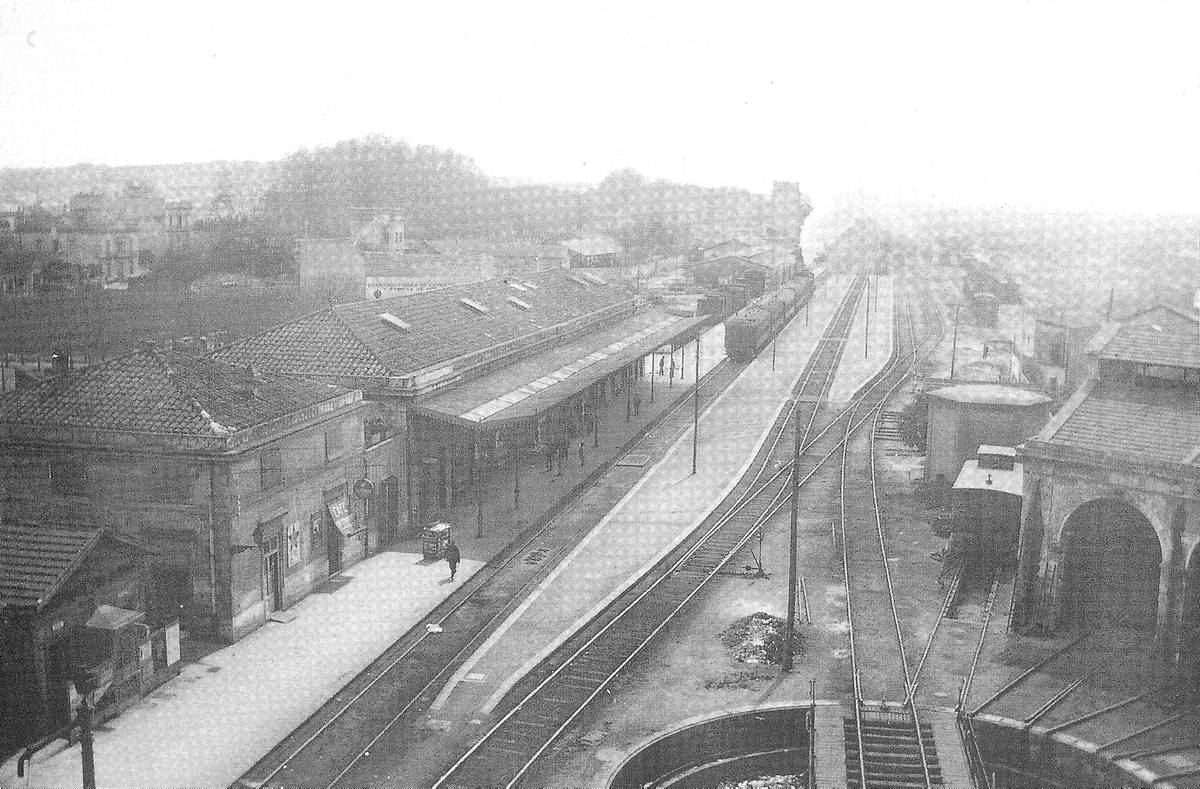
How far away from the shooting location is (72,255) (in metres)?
57.8

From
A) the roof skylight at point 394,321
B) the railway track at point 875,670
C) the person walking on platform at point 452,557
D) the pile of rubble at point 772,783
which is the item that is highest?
the roof skylight at point 394,321

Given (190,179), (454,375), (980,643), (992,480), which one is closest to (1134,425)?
(992,480)

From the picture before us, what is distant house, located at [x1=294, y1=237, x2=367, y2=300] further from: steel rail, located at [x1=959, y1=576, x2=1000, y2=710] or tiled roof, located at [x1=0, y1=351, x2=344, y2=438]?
steel rail, located at [x1=959, y1=576, x2=1000, y2=710]

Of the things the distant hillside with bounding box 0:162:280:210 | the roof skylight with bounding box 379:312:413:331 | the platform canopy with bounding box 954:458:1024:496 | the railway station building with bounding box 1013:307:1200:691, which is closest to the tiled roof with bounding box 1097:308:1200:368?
the railway station building with bounding box 1013:307:1200:691

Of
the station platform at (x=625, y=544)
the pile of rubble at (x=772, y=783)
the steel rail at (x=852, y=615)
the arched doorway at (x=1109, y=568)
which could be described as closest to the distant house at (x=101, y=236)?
the station platform at (x=625, y=544)

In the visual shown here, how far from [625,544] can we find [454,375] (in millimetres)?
8441

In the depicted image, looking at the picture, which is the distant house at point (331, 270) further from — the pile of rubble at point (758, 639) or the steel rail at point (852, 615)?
the pile of rubble at point (758, 639)

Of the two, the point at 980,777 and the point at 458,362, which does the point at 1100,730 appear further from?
the point at 458,362

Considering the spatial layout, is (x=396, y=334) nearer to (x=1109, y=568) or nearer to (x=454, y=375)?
(x=454, y=375)

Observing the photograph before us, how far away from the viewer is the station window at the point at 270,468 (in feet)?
80.6

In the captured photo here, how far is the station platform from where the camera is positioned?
21828mm

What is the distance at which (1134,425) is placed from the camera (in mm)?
24516

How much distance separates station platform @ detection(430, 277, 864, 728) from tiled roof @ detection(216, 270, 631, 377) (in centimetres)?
796

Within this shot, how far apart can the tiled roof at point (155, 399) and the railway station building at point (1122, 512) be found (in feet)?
59.1
